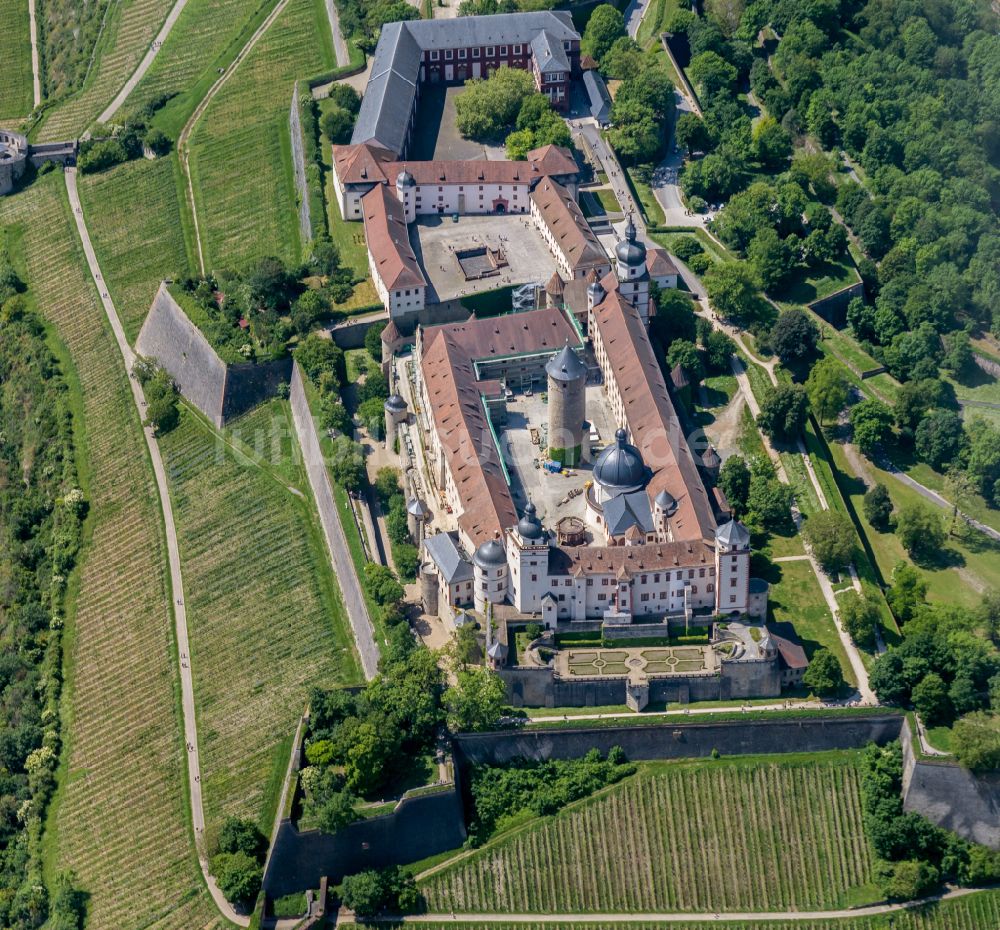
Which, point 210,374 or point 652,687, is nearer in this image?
point 652,687

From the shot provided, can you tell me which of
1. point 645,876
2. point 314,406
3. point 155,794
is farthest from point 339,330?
point 645,876

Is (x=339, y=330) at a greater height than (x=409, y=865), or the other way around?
(x=339, y=330)

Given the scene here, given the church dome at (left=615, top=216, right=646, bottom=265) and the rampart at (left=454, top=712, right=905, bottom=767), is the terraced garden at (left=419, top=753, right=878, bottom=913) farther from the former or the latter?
the church dome at (left=615, top=216, right=646, bottom=265)

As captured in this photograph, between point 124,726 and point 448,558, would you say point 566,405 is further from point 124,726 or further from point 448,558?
point 124,726

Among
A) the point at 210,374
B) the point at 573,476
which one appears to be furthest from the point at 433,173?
the point at 573,476

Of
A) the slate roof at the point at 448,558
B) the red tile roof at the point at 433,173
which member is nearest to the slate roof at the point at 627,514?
the slate roof at the point at 448,558

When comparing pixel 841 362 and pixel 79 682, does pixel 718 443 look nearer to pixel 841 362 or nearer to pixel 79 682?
pixel 841 362
